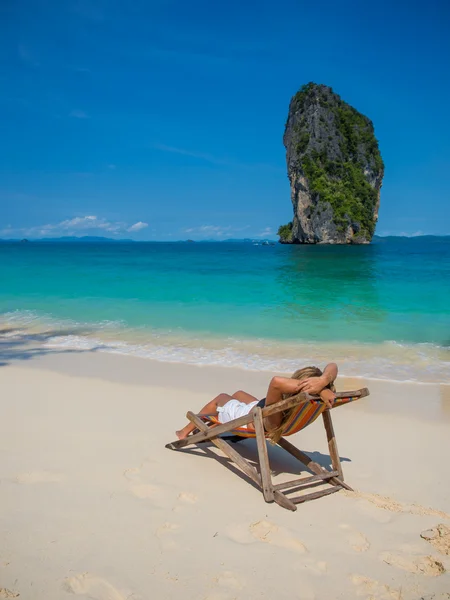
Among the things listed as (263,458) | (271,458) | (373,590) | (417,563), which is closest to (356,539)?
(417,563)

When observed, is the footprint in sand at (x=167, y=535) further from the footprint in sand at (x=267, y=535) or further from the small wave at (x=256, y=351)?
the small wave at (x=256, y=351)

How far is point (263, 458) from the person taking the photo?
3.64 meters

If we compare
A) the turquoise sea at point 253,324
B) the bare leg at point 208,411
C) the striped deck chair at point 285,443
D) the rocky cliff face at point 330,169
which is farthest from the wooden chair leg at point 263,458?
the rocky cliff face at point 330,169

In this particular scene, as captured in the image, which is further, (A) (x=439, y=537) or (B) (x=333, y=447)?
(B) (x=333, y=447)

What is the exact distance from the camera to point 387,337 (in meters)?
10.5

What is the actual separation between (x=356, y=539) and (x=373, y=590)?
1.59 feet

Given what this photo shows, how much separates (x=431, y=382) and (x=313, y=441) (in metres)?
3.03

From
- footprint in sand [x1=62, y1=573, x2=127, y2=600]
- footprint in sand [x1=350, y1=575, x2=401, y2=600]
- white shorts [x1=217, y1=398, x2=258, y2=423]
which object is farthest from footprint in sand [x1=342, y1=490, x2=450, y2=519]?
footprint in sand [x1=62, y1=573, x2=127, y2=600]

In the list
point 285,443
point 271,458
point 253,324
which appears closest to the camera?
point 285,443

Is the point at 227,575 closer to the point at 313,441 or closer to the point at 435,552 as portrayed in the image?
the point at 435,552

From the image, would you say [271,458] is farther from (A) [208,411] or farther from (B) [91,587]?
(B) [91,587]

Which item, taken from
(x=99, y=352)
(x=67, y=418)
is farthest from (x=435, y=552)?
(x=99, y=352)

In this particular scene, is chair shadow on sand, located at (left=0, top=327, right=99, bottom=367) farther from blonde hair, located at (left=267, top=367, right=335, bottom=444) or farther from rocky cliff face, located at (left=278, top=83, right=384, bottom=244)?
rocky cliff face, located at (left=278, top=83, right=384, bottom=244)

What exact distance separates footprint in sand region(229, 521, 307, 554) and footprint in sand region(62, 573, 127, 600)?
84 cm
